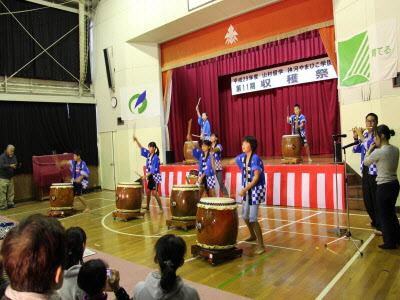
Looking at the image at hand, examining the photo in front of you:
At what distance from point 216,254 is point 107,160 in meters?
7.68

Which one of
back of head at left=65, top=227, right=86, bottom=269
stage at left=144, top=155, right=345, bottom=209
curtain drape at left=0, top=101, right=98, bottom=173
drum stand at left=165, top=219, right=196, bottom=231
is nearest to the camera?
back of head at left=65, top=227, right=86, bottom=269

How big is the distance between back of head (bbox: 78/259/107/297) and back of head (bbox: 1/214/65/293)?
1.87ft

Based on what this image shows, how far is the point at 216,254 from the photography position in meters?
3.22

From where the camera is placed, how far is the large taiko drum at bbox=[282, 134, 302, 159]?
6496mm

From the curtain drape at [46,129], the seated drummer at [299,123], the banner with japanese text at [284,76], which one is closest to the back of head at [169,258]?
the seated drummer at [299,123]

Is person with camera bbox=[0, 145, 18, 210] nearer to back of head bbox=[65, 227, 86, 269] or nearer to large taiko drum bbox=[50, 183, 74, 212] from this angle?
large taiko drum bbox=[50, 183, 74, 212]

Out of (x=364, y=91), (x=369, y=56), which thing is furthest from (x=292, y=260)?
(x=369, y=56)

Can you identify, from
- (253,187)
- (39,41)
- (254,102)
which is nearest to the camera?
(253,187)

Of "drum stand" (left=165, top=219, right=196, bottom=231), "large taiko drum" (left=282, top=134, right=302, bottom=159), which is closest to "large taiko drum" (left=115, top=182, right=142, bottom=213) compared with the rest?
"drum stand" (left=165, top=219, right=196, bottom=231)

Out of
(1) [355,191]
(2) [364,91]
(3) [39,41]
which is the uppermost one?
Result: (3) [39,41]

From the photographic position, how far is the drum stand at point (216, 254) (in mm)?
3223

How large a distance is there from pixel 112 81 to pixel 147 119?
6.00ft

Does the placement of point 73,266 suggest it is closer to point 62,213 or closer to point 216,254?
point 216,254

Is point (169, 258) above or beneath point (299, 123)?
beneath
